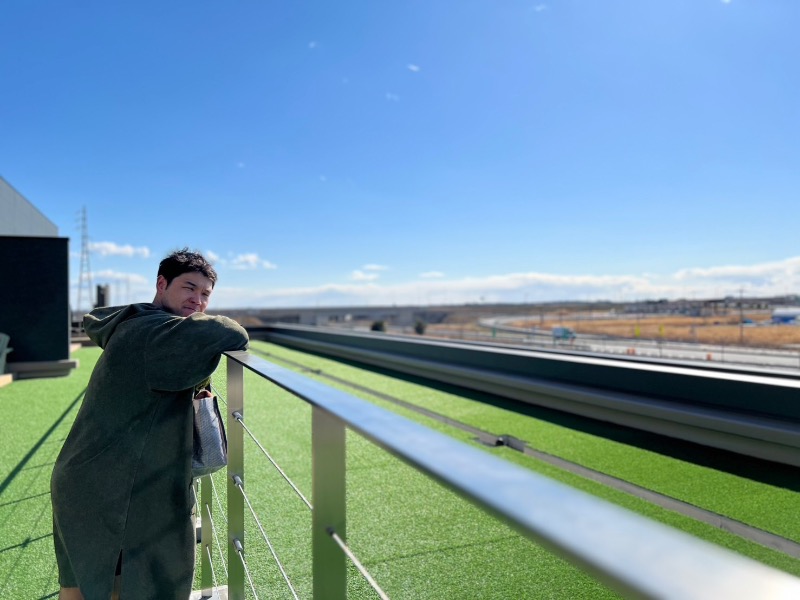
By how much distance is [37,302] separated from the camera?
29.0 feet

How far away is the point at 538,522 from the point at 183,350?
3.69ft

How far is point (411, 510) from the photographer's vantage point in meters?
3.14

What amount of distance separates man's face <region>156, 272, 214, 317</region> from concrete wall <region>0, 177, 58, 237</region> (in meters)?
14.4

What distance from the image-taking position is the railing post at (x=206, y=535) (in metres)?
2.29

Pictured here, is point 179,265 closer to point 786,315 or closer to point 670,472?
point 670,472

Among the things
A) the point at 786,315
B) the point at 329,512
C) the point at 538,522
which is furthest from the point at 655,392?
the point at 786,315

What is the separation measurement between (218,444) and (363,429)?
3.54 ft

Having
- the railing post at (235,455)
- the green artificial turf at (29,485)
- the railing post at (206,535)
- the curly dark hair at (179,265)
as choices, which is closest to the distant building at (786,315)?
the green artificial turf at (29,485)

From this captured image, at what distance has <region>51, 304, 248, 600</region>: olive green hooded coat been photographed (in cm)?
137

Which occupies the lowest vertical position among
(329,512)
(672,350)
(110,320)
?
(672,350)

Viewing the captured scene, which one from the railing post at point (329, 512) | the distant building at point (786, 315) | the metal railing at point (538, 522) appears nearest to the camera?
the metal railing at point (538, 522)

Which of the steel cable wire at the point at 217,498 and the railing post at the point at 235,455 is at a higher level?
the railing post at the point at 235,455

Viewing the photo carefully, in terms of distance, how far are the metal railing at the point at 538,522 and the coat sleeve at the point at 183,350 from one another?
0.51 meters

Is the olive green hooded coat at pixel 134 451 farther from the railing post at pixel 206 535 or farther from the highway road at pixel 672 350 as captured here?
the highway road at pixel 672 350
